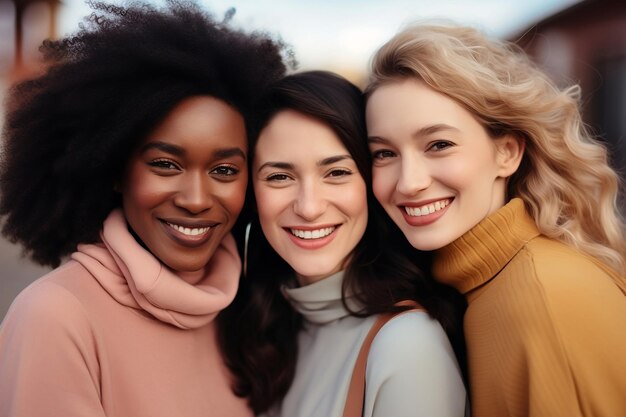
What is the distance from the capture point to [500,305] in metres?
2.03

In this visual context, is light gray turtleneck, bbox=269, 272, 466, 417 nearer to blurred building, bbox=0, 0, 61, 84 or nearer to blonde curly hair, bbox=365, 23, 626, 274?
blonde curly hair, bbox=365, 23, 626, 274

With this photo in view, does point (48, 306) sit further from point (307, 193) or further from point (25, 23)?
point (25, 23)

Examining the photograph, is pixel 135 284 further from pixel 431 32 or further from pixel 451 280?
pixel 431 32

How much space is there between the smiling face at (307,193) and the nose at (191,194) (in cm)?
33

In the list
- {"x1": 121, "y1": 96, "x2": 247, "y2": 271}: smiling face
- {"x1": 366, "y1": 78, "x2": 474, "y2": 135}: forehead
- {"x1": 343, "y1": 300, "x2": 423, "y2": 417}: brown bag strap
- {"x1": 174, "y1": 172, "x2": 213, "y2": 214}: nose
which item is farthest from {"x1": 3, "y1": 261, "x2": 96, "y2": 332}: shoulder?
{"x1": 366, "y1": 78, "x2": 474, "y2": 135}: forehead

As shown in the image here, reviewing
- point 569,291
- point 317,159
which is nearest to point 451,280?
point 569,291

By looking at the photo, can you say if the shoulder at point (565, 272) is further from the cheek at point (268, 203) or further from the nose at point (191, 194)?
the nose at point (191, 194)

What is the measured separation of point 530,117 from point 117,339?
180 cm

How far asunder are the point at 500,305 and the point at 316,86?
1.17 meters

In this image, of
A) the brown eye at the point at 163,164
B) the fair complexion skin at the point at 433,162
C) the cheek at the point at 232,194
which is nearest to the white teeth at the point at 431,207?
the fair complexion skin at the point at 433,162

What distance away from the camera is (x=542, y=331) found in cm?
187

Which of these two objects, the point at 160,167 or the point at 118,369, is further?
the point at 160,167

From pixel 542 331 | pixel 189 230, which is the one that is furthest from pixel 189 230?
pixel 542 331

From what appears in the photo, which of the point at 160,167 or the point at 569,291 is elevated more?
the point at 160,167
